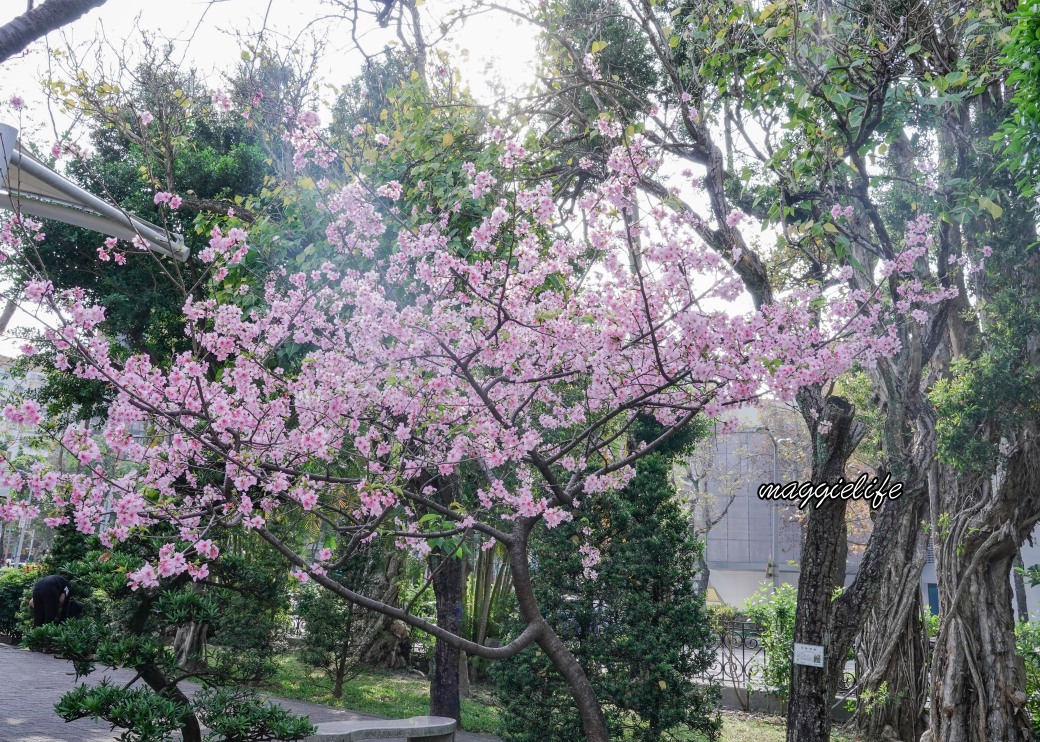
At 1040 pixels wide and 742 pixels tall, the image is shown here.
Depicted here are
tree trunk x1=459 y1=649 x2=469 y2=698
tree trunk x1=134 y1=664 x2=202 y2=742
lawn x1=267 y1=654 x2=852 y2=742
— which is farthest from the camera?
tree trunk x1=459 y1=649 x2=469 y2=698

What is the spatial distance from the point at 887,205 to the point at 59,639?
32.0ft

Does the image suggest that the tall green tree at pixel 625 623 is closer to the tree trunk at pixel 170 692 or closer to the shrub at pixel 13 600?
the tree trunk at pixel 170 692

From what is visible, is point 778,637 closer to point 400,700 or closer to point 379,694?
point 400,700

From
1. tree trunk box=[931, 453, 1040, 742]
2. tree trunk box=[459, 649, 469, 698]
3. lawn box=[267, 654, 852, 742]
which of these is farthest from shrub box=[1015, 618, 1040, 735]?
tree trunk box=[459, 649, 469, 698]

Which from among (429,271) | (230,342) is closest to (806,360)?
(429,271)

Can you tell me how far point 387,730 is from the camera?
18.4 ft

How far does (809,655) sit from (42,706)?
24.4 ft

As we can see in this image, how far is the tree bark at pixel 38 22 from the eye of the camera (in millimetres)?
3639

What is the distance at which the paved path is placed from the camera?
6922mm

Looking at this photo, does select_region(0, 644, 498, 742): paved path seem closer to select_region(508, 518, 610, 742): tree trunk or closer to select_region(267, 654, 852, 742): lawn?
select_region(267, 654, 852, 742): lawn

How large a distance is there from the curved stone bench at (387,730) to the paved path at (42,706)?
1359 mm

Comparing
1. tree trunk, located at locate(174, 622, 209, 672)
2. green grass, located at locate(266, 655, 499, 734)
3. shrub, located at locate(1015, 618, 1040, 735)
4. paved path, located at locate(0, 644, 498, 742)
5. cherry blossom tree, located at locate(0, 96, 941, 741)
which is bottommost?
green grass, located at locate(266, 655, 499, 734)

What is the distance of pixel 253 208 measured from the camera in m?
9.45

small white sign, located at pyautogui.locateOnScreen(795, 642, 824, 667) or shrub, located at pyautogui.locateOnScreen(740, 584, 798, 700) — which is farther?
shrub, located at pyautogui.locateOnScreen(740, 584, 798, 700)
